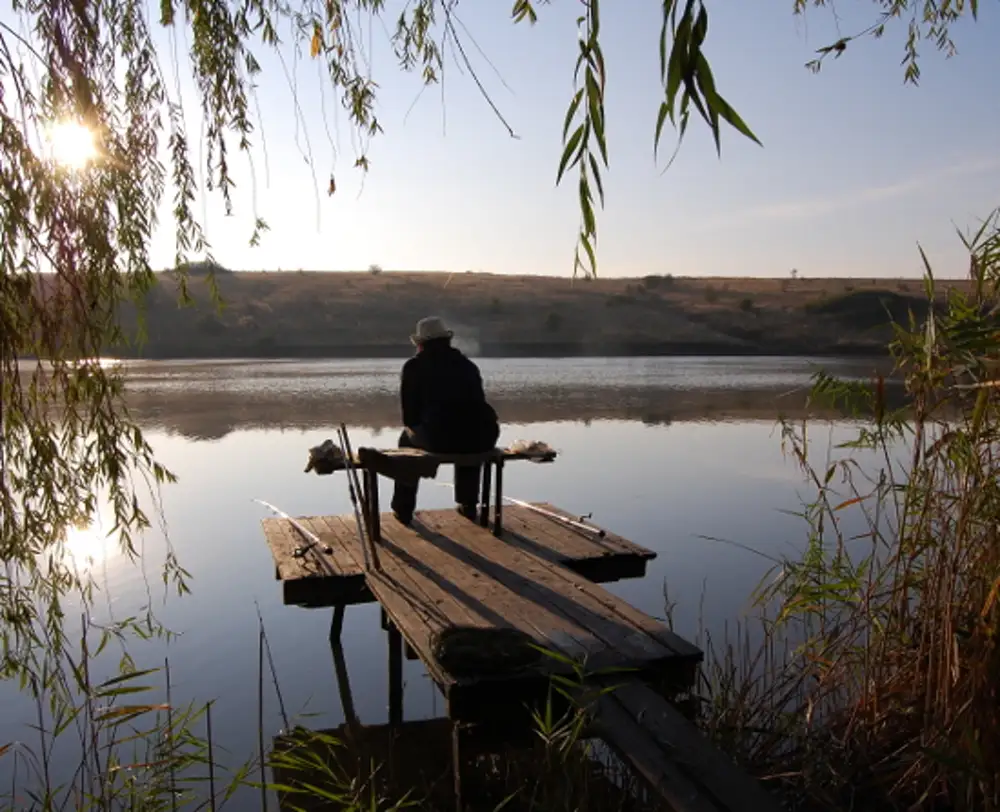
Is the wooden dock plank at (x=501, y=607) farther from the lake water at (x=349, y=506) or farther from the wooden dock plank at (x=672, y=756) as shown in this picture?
the lake water at (x=349, y=506)

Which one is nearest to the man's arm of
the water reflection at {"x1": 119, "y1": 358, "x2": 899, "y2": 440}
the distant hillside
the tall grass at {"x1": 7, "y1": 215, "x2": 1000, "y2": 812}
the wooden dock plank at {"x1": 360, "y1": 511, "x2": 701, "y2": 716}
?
the wooden dock plank at {"x1": 360, "y1": 511, "x2": 701, "y2": 716}

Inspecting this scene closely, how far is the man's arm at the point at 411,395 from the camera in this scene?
5.87 m

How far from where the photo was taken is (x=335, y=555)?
567cm

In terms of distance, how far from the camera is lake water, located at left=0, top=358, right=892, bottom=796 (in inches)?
211

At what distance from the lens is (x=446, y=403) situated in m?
5.73

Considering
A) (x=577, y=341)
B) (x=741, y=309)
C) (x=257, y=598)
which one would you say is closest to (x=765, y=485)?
(x=257, y=598)

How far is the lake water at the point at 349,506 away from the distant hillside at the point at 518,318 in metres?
16.0

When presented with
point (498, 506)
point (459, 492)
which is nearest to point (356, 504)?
point (498, 506)

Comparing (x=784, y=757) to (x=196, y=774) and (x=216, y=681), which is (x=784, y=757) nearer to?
(x=196, y=774)

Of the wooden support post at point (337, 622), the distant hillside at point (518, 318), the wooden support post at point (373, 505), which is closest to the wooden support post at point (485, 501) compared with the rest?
the wooden support post at point (373, 505)

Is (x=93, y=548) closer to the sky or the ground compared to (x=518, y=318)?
closer to the ground

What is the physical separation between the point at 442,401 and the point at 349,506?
377 cm

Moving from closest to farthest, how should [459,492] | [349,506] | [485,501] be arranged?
[485,501] < [459,492] < [349,506]

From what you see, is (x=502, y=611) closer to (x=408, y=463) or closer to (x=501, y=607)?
(x=501, y=607)
